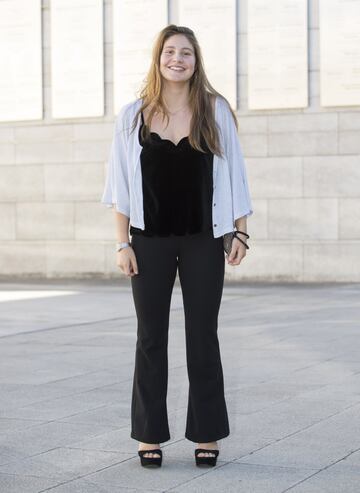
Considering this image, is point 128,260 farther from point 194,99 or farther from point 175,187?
point 194,99

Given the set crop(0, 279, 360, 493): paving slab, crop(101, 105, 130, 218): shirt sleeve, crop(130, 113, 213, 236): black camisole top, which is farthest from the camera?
crop(101, 105, 130, 218): shirt sleeve

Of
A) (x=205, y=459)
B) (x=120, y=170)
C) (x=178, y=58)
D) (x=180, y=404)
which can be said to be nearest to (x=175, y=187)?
(x=120, y=170)

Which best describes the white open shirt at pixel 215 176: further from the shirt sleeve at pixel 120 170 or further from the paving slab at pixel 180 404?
the paving slab at pixel 180 404

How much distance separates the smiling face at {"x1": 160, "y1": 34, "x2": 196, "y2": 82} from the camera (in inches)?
205

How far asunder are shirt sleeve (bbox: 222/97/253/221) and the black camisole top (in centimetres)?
11

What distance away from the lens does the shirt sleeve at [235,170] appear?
206 inches

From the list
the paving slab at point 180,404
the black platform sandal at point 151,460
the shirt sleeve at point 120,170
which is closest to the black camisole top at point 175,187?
the shirt sleeve at point 120,170

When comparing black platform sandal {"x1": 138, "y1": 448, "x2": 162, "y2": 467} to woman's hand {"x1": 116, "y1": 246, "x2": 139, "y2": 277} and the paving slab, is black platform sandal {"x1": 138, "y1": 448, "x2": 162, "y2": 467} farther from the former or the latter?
woman's hand {"x1": 116, "y1": 246, "x2": 139, "y2": 277}

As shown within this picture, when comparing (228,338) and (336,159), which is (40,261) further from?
(228,338)

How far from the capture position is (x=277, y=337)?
35.1 ft

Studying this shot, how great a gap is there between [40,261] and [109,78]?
3261mm

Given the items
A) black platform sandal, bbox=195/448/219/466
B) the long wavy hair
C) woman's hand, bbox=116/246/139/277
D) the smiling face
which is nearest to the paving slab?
black platform sandal, bbox=195/448/219/466

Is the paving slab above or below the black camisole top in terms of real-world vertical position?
below

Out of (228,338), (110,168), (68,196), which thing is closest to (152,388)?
(110,168)
